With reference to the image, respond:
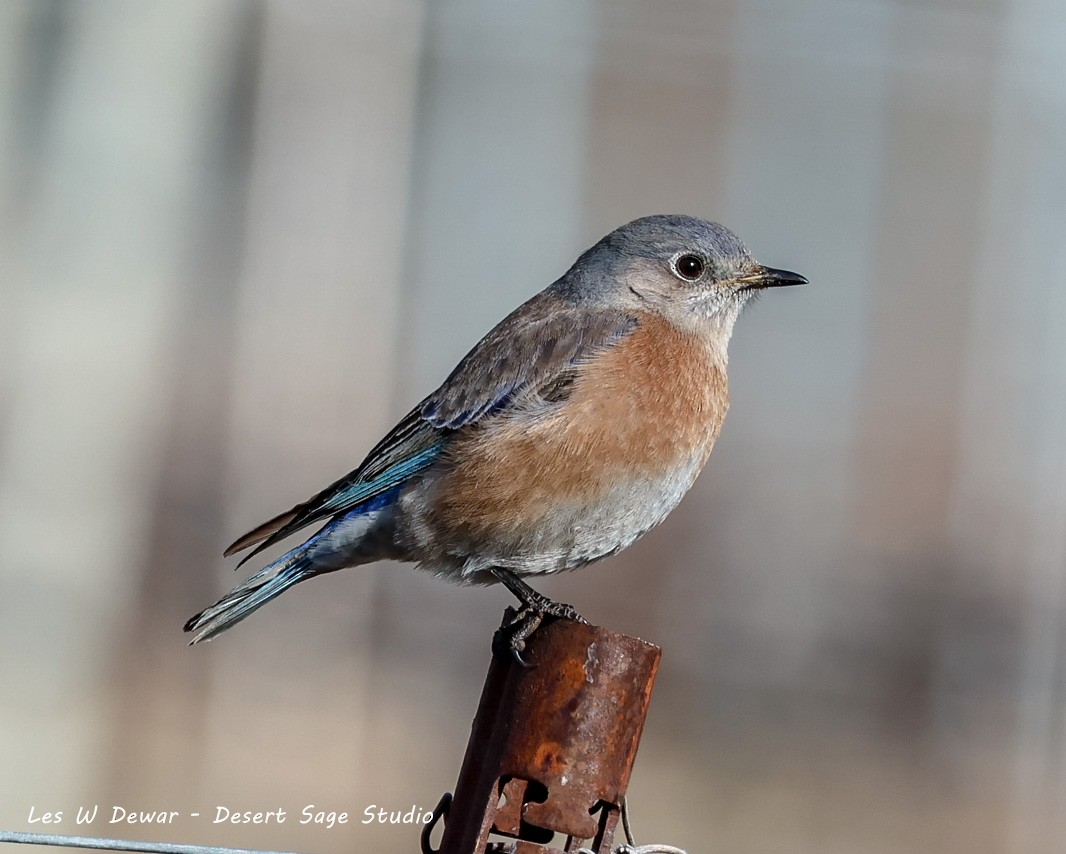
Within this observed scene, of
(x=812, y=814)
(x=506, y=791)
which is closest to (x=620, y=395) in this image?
(x=506, y=791)

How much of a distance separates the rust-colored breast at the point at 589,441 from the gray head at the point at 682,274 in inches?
15.1

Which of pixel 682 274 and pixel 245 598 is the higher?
pixel 682 274

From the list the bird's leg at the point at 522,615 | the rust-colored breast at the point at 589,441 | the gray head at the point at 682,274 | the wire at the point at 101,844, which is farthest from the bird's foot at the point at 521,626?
the gray head at the point at 682,274

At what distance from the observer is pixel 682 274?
4.56 meters

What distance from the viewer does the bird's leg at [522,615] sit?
2.99 metres

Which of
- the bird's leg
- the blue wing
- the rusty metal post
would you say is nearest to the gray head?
the blue wing

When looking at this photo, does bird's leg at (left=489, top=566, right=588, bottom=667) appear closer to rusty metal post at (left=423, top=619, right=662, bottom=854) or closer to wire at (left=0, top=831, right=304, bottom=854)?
rusty metal post at (left=423, top=619, right=662, bottom=854)

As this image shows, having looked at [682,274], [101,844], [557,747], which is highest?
[682,274]

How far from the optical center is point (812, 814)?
6.81 metres

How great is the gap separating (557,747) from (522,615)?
82 cm

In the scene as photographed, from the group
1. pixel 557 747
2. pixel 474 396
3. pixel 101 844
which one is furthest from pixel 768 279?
pixel 101 844

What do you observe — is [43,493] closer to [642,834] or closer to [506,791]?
[642,834]

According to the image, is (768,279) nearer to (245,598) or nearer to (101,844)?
(245,598)

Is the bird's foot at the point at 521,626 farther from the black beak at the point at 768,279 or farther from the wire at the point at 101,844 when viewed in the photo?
the black beak at the point at 768,279
